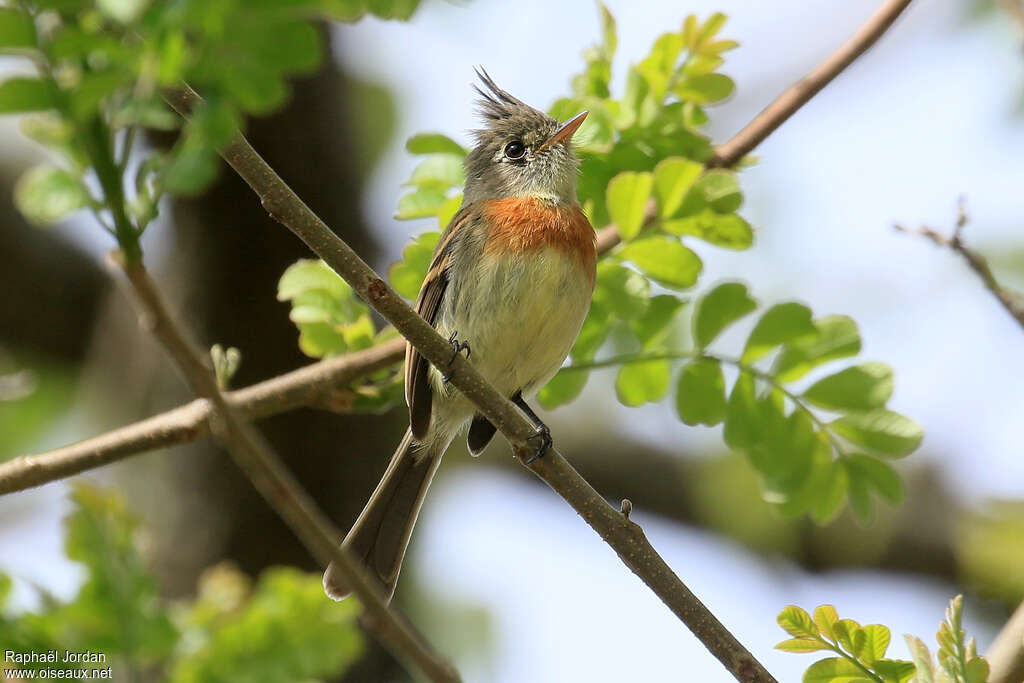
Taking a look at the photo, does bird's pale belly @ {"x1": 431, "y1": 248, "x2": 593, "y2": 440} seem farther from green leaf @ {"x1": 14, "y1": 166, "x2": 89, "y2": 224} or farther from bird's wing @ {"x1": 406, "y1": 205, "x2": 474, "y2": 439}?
green leaf @ {"x1": 14, "y1": 166, "x2": 89, "y2": 224}

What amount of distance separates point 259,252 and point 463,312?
2.02 m

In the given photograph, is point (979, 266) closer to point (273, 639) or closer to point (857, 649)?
point (857, 649)

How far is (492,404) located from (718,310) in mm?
1015

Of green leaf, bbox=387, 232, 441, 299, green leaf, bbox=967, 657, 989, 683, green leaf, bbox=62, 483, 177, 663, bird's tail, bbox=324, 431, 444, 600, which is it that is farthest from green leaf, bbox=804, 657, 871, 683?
bird's tail, bbox=324, 431, 444, 600

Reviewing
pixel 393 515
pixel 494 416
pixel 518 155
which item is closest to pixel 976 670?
pixel 494 416

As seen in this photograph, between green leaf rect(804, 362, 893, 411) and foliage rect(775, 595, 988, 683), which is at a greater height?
green leaf rect(804, 362, 893, 411)

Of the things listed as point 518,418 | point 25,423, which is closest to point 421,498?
point 518,418

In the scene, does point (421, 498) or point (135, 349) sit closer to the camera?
point (421, 498)

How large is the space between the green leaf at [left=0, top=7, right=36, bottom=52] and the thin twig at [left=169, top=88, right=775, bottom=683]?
65 centimetres

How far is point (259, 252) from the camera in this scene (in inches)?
218

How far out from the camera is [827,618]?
220 cm

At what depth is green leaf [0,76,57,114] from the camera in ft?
4.35

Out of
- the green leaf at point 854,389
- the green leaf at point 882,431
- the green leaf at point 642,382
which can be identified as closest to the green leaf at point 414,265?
the green leaf at point 642,382

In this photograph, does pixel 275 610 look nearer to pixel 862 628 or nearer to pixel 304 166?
pixel 862 628
